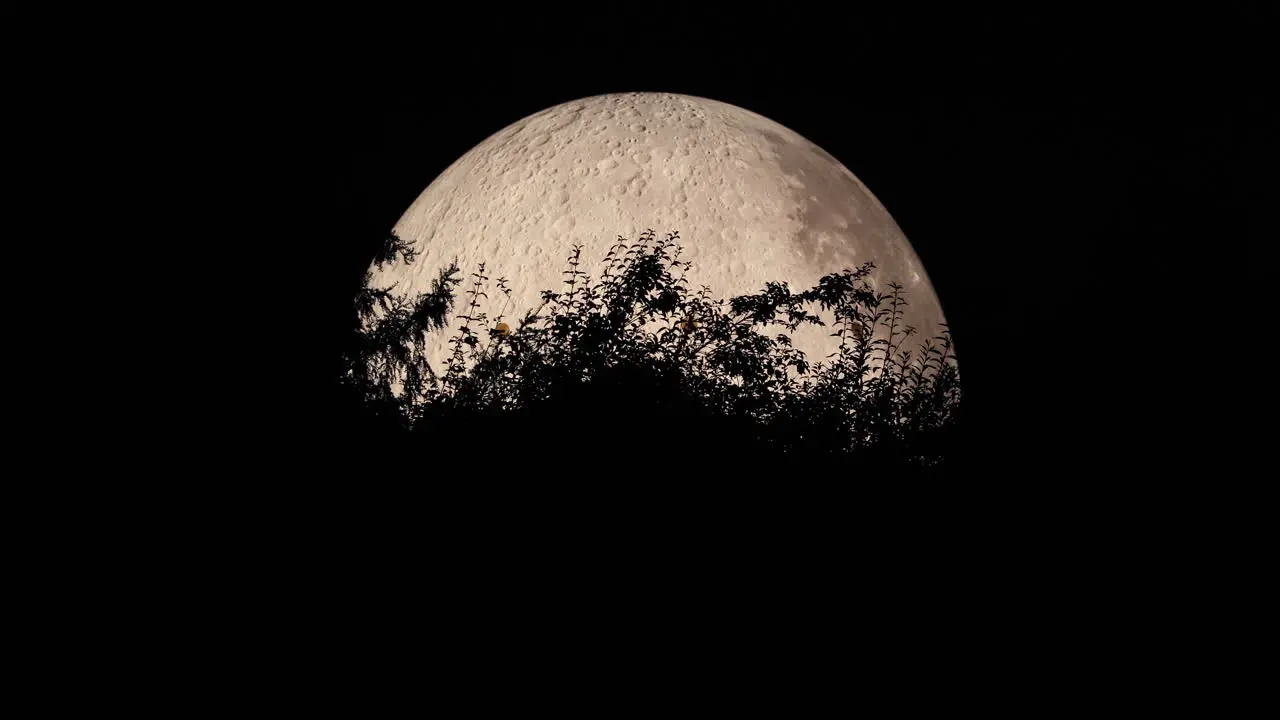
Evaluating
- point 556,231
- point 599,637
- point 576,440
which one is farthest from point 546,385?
point 599,637

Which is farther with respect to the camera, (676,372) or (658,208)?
(658,208)

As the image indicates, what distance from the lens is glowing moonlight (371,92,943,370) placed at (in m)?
6.83

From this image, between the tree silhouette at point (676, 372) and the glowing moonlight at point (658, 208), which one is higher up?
the glowing moonlight at point (658, 208)

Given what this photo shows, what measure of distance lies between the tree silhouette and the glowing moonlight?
136 millimetres

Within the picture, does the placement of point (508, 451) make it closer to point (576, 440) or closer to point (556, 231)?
point (576, 440)

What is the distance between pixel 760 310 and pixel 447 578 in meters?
2.85

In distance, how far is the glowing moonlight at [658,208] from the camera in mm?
6832

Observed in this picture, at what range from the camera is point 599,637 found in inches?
244

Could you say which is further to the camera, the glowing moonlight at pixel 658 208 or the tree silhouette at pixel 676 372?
the glowing moonlight at pixel 658 208

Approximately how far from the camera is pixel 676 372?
6.40m

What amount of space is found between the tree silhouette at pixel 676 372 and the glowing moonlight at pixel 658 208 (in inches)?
5.4

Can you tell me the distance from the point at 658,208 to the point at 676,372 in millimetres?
1310

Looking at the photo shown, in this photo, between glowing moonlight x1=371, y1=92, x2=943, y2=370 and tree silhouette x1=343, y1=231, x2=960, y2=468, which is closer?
tree silhouette x1=343, y1=231, x2=960, y2=468

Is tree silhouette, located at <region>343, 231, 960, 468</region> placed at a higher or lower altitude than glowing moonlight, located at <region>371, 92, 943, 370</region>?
lower
